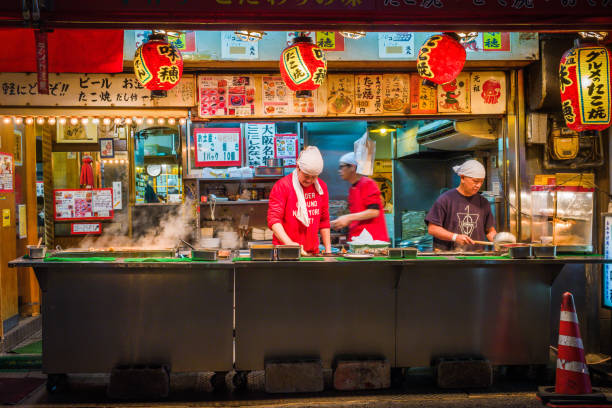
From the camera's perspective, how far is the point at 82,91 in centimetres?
625

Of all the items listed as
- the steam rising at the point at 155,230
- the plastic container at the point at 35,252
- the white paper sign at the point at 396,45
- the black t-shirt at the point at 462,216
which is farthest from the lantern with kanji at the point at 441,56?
the steam rising at the point at 155,230

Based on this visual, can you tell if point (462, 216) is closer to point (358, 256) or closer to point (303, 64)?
point (358, 256)

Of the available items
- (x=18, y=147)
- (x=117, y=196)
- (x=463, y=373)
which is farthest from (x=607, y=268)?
(x=18, y=147)

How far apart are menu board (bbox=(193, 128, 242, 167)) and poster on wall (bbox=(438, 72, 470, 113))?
11.8 feet

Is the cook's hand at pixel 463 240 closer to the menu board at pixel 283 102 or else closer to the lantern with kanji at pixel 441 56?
the lantern with kanji at pixel 441 56

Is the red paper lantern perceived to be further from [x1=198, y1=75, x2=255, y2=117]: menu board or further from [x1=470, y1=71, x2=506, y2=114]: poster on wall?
[x1=198, y1=75, x2=255, y2=117]: menu board

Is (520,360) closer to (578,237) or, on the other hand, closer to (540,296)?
(540,296)

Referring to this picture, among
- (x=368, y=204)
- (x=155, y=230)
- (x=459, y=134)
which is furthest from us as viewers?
(x=155, y=230)

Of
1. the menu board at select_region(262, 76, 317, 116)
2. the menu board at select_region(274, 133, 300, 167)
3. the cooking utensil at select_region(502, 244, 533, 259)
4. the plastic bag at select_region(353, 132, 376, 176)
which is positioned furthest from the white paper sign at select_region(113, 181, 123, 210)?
the cooking utensil at select_region(502, 244, 533, 259)

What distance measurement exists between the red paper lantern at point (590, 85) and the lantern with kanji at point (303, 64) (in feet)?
9.64

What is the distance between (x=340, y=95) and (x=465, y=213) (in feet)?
7.80

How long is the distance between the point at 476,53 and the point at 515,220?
8.09 ft

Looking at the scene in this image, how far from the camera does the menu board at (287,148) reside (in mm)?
8898

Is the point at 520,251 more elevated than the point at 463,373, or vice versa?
the point at 520,251
